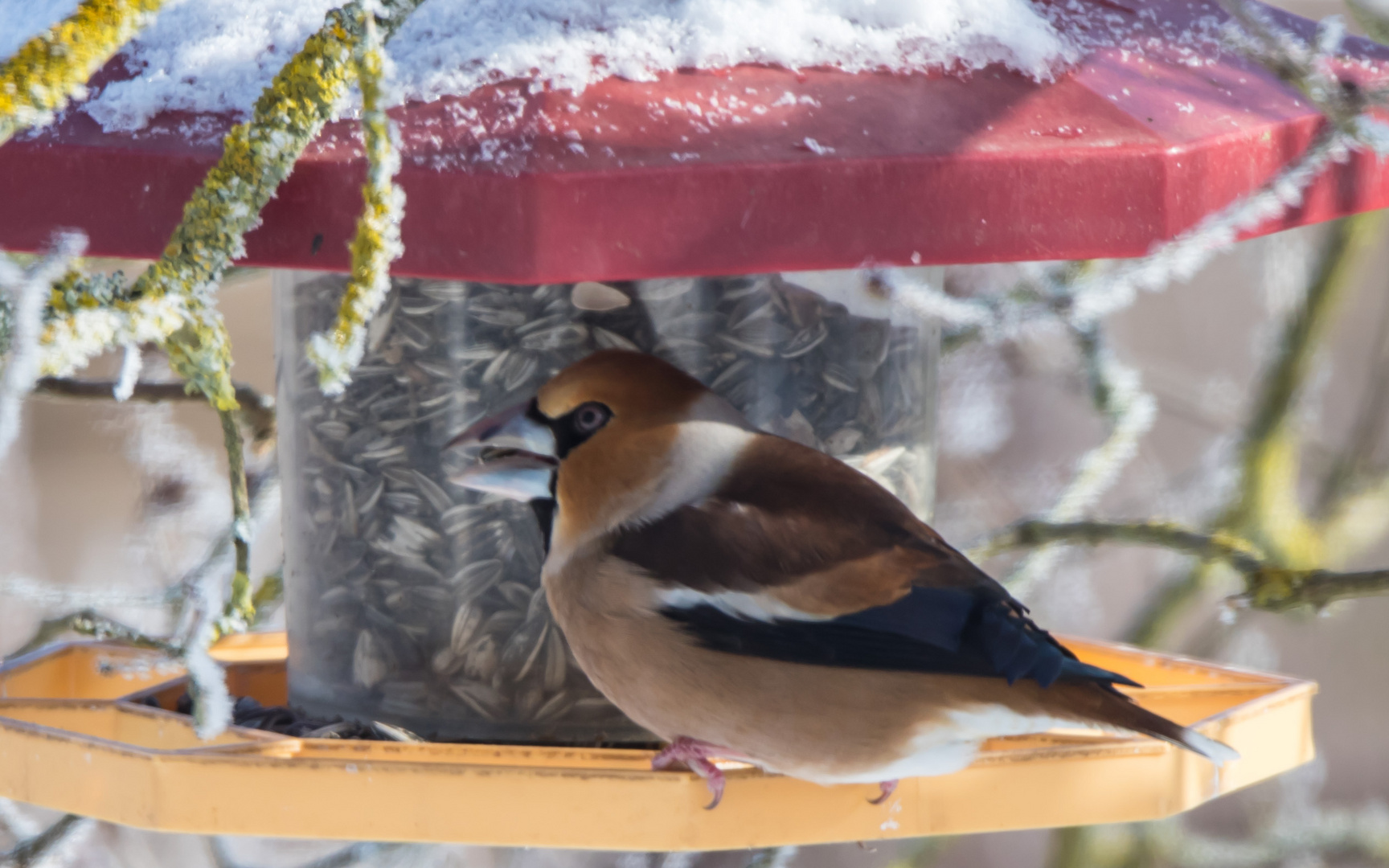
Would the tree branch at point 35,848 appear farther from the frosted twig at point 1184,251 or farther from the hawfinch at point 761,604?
the frosted twig at point 1184,251

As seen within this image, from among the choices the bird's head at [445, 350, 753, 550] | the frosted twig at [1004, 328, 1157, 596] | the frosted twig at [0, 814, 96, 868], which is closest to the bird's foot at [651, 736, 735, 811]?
the bird's head at [445, 350, 753, 550]

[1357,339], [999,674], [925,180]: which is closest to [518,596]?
[999,674]

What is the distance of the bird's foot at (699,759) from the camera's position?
1.71 metres

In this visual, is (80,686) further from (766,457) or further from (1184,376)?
(1184,376)

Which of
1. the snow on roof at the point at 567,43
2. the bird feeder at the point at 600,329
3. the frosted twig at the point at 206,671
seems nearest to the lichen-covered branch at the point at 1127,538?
the bird feeder at the point at 600,329

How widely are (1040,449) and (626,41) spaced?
158 inches

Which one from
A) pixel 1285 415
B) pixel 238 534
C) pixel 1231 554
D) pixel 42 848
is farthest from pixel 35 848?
pixel 1285 415

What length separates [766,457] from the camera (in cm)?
192

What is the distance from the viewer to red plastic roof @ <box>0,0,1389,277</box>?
4.79 feet

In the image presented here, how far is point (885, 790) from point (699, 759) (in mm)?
240

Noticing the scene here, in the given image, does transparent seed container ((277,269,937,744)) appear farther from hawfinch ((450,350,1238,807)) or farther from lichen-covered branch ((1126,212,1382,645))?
lichen-covered branch ((1126,212,1382,645))

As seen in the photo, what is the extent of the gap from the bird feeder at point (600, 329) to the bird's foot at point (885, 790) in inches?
0.4

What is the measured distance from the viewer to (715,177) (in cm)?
148

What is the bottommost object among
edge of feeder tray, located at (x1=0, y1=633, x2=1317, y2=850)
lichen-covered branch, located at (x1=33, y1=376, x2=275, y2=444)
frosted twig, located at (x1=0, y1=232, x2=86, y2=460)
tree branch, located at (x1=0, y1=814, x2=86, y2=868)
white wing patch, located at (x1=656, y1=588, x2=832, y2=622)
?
tree branch, located at (x1=0, y1=814, x2=86, y2=868)
